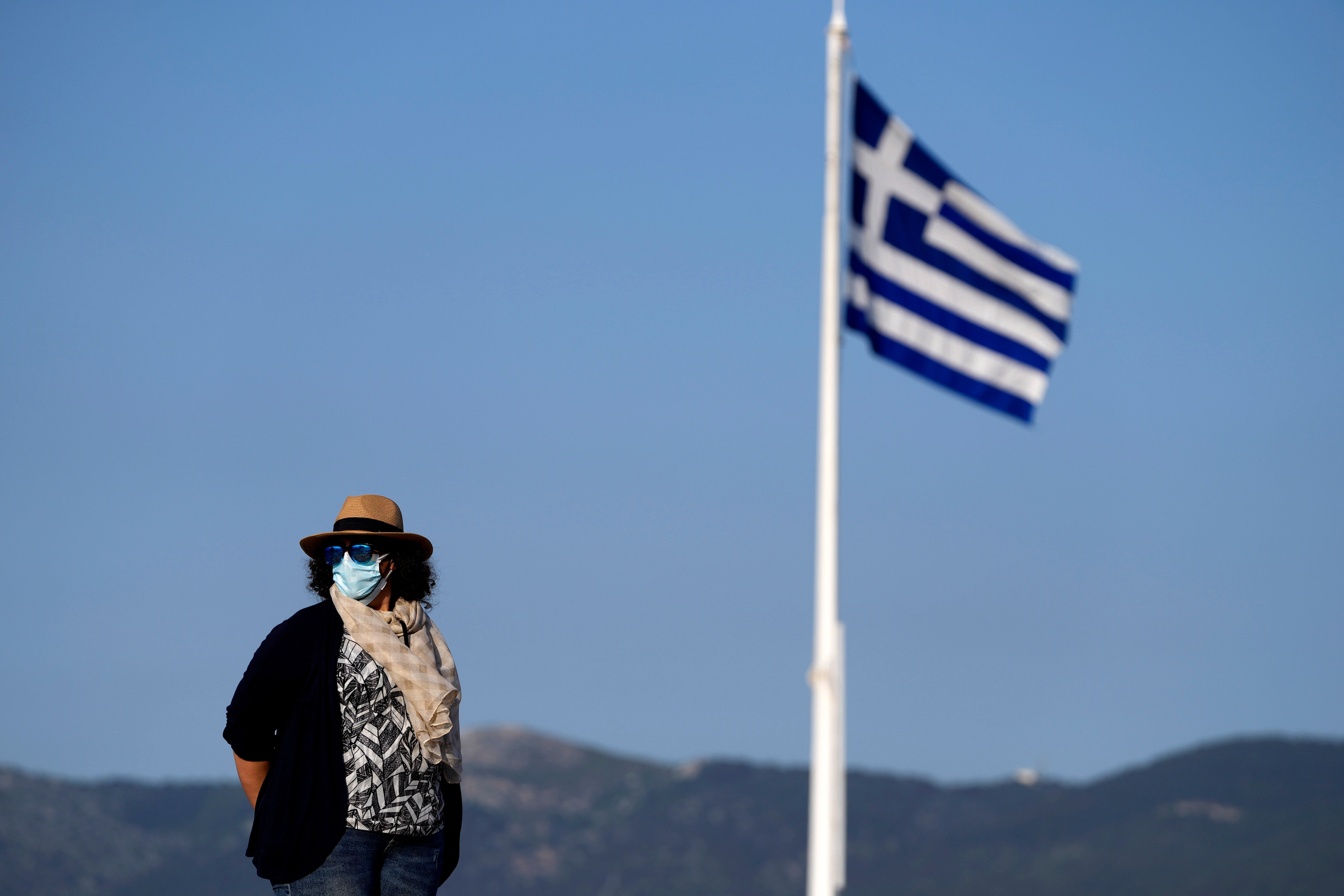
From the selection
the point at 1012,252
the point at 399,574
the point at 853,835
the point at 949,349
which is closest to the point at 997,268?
the point at 1012,252

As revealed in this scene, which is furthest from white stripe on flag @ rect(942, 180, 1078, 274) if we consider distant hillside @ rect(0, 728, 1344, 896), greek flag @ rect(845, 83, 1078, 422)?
distant hillside @ rect(0, 728, 1344, 896)

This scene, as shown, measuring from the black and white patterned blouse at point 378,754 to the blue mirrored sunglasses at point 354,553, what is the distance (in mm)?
312

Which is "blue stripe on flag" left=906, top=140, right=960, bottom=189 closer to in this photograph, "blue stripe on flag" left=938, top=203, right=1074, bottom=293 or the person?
"blue stripe on flag" left=938, top=203, right=1074, bottom=293

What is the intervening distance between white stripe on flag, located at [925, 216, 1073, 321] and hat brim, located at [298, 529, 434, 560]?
2.12 metres

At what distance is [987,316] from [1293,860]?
113 feet

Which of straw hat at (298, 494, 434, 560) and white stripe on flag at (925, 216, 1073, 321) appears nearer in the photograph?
straw hat at (298, 494, 434, 560)

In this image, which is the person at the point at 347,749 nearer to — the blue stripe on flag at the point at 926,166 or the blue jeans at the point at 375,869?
the blue jeans at the point at 375,869

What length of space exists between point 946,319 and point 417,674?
2.33 metres

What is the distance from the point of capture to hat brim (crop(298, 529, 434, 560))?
433 cm

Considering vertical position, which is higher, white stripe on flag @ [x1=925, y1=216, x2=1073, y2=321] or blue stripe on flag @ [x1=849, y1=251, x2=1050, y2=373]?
white stripe on flag @ [x1=925, y1=216, x2=1073, y2=321]

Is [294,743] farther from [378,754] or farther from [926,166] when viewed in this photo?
[926,166]

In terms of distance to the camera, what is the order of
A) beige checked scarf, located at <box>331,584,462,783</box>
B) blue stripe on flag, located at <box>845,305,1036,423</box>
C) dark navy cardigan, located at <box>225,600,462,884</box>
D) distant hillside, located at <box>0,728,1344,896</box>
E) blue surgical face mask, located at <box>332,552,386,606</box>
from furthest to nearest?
distant hillside, located at <box>0,728,1344,896</box>
blue stripe on flag, located at <box>845,305,1036,423</box>
blue surgical face mask, located at <box>332,552,386,606</box>
beige checked scarf, located at <box>331,584,462,783</box>
dark navy cardigan, located at <box>225,600,462,884</box>

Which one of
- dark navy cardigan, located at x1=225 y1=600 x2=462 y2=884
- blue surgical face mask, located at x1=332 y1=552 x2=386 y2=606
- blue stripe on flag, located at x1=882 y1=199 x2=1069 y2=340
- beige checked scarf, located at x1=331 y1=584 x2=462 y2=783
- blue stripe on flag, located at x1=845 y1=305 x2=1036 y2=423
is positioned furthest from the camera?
blue stripe on flag, located at x1=882 y1=199 x2=1069 y2=340

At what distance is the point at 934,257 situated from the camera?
520cm
